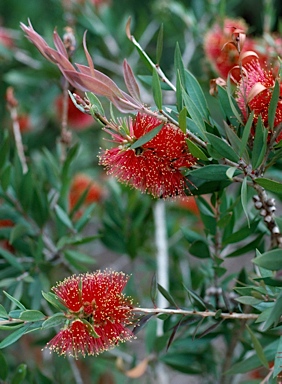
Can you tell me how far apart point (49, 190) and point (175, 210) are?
0.37m

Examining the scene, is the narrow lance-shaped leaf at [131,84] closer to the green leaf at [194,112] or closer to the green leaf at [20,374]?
the green leaf at [194,112]

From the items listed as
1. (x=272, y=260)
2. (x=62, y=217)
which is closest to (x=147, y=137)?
(x=272, y=260)

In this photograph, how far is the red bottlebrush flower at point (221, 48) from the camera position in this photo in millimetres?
862

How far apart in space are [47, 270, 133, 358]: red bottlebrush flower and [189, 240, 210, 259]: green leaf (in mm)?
181

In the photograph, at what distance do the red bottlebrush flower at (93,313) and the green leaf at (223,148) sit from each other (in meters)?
0.17

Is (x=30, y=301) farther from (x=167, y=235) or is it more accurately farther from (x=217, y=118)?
(x=217, y=118)

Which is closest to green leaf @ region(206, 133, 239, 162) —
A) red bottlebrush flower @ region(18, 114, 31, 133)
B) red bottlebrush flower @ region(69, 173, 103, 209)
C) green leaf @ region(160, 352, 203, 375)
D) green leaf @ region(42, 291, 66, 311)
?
green leaf @ region(42, 291, 66, 311)

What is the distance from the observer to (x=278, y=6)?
2.18 metres

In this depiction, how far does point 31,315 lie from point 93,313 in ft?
0.20

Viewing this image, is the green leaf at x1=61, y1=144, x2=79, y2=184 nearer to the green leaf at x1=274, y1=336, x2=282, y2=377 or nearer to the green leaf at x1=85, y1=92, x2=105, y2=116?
the green leaf at x1=85, y1=92, x2=105, y2=116

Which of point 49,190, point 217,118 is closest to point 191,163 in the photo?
point 49,190

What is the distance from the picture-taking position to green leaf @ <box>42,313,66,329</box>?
20.5 inches

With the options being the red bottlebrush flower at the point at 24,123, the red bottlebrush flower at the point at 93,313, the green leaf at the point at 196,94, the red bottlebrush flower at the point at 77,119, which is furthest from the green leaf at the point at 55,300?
the red bottlebrush flower at the point at 24,123

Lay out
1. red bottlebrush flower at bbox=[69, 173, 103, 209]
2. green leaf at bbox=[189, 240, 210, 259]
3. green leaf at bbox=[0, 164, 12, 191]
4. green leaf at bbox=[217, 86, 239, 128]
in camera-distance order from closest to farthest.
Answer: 1. green leaf at bbox=[217, 86, 239, 128]
2. green leaf at bbox=[189, 240, 210, 259]
3. green leaf at bbox=[0, 164, 12, 191]
4. red bottlebrush flower at bbox=[69, 173, 103, 209]
